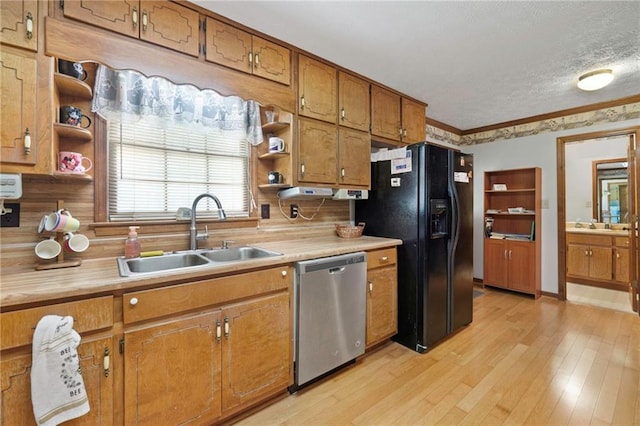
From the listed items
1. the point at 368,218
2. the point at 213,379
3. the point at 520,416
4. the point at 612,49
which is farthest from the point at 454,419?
the point at 612,49

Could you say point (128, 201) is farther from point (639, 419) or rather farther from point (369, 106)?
point (639, 419)

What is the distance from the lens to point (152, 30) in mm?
1592

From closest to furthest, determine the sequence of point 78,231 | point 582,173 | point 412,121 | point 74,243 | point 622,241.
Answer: point 74,243, point 78,231, point 412,121, point 622,241, point 582,173

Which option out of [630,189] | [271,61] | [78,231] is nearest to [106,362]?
[78,231]

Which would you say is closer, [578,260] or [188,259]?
[188,259]

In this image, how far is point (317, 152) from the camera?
236 centimetres

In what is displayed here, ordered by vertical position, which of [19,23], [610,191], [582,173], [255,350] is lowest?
[255,350]

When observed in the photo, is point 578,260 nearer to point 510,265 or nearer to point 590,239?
point 590,239

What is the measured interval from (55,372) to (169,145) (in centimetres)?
146

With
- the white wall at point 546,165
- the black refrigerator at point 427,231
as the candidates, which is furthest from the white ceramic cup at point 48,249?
the white wall at point 546,165

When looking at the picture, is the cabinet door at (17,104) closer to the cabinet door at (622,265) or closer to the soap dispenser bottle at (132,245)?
the soap dispenser bottle at (132,245)

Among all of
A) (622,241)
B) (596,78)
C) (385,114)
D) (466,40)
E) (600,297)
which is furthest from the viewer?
(622,241)

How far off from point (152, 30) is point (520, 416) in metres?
3.12

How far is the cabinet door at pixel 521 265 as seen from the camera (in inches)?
148
